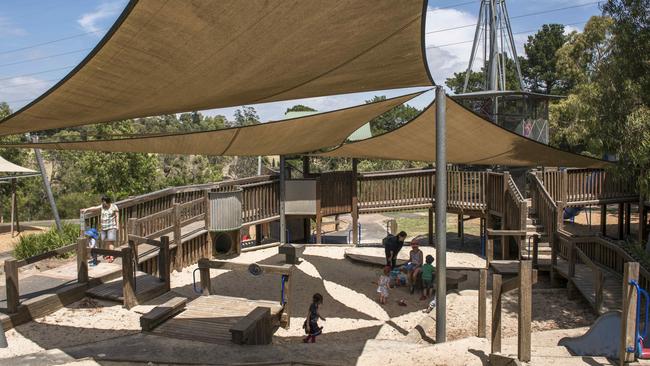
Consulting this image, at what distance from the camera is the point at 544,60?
4856 centimetres

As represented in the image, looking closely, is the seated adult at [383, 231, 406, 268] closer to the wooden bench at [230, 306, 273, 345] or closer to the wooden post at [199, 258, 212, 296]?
the wooden post at [199, 258, 212, 296]

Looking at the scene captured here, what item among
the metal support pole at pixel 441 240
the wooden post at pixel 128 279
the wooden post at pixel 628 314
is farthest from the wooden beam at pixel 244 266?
the wooden post at pixel 628 314

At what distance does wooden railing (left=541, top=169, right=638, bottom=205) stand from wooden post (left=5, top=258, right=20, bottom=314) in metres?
11.9

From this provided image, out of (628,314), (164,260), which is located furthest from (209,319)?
(628,314)

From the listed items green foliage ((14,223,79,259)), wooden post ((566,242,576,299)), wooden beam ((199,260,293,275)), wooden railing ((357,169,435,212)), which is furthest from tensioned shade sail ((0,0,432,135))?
wooden railing ((357,169,435,212))

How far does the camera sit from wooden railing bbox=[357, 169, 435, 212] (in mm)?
15367

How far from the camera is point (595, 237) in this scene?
9.59 m

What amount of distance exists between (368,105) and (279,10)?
326cm

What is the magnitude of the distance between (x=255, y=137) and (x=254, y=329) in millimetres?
2769

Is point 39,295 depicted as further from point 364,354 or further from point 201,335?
point 364,354

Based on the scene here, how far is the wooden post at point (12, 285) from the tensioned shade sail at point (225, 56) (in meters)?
2.50

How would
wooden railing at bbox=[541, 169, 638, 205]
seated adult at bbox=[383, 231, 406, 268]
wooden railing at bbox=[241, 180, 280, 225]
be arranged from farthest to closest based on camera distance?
wooden railing at bbox=[241, 180, 280, 225], wooden railing at bbox=[541, 169, 638, 205], seated adult at bbox=[383, 231, 406, 268]

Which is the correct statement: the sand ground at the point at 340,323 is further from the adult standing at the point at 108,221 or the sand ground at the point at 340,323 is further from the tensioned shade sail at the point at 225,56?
the tensioned shade sail at the point at 225,56

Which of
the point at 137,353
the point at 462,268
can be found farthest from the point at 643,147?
the point at 137,353
